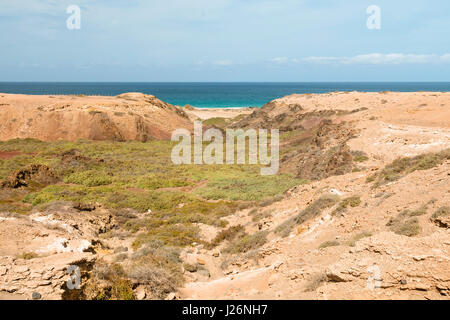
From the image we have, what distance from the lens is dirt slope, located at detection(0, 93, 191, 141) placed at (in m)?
40.4

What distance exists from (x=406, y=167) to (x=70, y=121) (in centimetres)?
3853

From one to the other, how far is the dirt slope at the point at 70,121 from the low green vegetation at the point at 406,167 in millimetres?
34010

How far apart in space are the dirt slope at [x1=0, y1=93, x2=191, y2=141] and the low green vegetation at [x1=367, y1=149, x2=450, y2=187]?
34010mm

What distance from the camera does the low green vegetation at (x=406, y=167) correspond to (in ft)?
43.7

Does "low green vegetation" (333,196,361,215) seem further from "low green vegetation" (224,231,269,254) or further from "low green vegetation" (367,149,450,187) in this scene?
"low green vegetation" (224,231,269,254)

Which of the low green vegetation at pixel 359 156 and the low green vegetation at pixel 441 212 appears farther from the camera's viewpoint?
the low green vegetation at pixel 359 156

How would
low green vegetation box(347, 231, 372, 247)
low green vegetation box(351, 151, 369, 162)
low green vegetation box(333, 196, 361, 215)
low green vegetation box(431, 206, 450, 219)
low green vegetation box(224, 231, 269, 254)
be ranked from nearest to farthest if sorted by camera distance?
low green vegetation box(431, 206, 450, 219)
low green vegetation box(347, 231, 372, 247)
low green vegetation box(333, 196, 361, 215)
low green vegetation box(224, 231, 269, 254)
low green vegetation box(351, 151, 369, 162)

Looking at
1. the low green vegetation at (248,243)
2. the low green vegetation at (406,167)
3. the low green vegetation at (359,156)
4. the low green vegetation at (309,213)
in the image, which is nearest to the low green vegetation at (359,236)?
the low green vegetation at (309,213)

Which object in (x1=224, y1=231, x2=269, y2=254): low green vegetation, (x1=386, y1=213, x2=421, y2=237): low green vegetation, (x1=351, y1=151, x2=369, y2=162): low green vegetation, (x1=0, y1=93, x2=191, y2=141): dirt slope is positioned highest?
(x1=0, y1=93, x2=191, y2=141): dirt slope

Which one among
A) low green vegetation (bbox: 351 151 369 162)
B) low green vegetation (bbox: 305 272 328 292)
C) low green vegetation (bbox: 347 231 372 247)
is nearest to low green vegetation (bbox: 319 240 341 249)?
low green vegetation (bbox: 347 231 372 247)

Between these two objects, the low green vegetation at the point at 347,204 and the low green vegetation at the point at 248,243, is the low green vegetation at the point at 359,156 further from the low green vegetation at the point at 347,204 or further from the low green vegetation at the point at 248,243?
the low green vegetation at the point at 248,243
